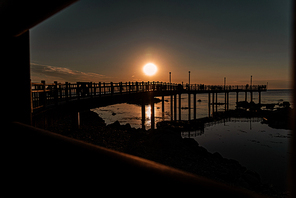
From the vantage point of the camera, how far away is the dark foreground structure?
0.64 m

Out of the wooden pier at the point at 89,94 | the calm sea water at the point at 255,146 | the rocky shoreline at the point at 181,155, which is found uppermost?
the wooden pier at the point at 89,94

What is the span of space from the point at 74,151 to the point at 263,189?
13.0 meters

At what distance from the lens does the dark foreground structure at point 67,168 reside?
0.64 m

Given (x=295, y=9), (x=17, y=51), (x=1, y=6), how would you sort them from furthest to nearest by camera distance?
(x=17, y=51) < (x=1, y=6) < (x=295, y=9)

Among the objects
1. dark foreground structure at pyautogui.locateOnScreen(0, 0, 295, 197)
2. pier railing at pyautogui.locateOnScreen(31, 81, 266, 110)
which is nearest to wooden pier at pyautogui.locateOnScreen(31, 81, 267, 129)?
pier railing at pyautogui.locateOnScreen(31, 81, 266, 110)

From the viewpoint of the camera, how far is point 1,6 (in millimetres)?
1920

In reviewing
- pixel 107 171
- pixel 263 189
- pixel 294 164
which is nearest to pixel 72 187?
pixel 107 171

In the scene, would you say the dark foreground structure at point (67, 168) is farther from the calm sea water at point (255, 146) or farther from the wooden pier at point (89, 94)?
the calm sea water at point (255, 146)

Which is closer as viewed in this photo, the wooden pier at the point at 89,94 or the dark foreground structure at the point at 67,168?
the dark foreground structure at the point at 67,168

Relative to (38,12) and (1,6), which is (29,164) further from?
(1,6)

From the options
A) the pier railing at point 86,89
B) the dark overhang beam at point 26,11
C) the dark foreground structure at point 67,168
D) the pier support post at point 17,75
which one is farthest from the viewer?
the pier railing at point 86,89

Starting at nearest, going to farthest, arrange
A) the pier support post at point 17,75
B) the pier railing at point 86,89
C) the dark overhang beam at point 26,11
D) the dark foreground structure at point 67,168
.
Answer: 1. the dark foreground structure at point 67,168
2. the dark overhang beam at point 26,11
3. the pier support post at point 17,75
4. the pier railing at point 86,89

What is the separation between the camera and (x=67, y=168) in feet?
3.31

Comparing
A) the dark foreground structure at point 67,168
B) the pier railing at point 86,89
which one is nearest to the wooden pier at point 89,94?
the pier railing at point 86,89
